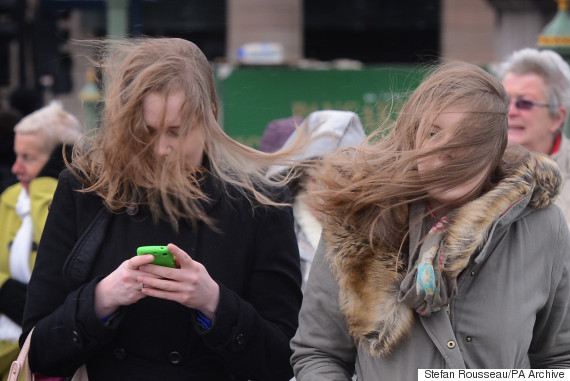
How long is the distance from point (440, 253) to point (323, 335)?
0.37m

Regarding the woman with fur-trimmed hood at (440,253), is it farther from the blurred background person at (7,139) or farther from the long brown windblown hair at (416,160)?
the blurred background person at (7,139)

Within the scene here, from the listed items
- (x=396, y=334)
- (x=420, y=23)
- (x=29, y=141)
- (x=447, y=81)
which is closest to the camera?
(x=396, y=334)

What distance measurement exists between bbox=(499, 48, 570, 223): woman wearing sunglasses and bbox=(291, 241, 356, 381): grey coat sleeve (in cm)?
195

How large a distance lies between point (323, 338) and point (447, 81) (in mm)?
728

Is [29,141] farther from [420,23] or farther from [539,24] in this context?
[420,23]

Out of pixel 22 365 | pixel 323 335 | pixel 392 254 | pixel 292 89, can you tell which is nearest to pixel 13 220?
pixel 22 365

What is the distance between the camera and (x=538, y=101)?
165 inches

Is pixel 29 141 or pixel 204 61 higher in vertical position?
pixel 204 61

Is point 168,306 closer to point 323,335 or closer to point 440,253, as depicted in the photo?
point 323,335

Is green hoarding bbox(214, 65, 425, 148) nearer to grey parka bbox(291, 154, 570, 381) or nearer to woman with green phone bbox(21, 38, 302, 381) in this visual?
woman with green phone bbox(21, 38, 302, 381)

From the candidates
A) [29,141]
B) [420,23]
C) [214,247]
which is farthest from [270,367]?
[420,23]

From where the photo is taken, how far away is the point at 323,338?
2.39 meters

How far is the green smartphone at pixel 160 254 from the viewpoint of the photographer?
7.83ft

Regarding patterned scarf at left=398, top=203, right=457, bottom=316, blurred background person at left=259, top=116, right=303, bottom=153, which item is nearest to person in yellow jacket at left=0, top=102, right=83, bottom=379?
blurred background person at left=259, top=116, right=303, bottom=153
